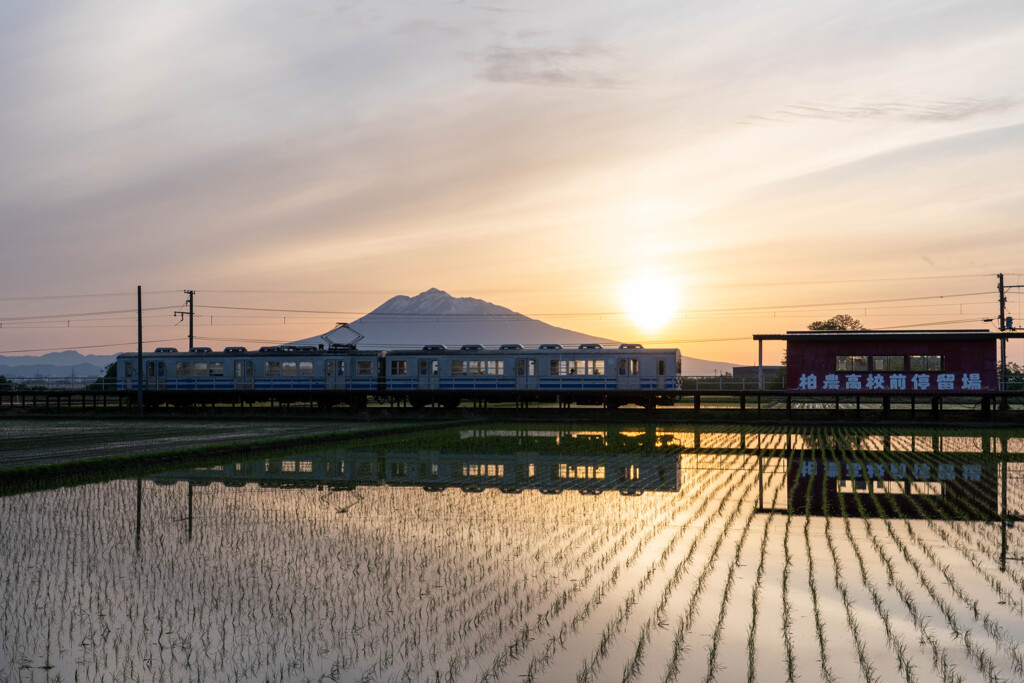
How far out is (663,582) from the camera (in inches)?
427

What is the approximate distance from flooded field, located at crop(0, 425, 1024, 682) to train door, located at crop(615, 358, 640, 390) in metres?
26.0

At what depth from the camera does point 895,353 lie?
4422 centimetres

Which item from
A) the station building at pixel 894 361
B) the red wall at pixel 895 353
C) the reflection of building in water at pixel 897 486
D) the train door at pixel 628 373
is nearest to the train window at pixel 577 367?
the train door at pixel 628 373

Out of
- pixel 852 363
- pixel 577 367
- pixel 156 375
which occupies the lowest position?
pixel 156 375

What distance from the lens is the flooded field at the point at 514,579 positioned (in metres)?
8.00

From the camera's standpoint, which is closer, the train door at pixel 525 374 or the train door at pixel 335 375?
the train door at pixel 525 374

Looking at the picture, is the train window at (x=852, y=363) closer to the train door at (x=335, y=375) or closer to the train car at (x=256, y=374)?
the train car at (x=256, y=374)

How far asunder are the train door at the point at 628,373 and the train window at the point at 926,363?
1366cm

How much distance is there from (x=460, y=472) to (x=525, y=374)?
26.9 meters

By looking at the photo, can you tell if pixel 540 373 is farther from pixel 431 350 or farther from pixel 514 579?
pixel 514 579

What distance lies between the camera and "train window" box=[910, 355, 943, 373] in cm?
4375

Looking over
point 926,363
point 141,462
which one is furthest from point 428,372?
point 141,462

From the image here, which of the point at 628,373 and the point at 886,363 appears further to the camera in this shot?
the point at 628,373

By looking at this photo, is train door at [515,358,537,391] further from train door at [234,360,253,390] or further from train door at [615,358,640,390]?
train door at [234,360,253,390]
